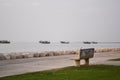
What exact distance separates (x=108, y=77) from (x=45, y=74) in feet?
9.46

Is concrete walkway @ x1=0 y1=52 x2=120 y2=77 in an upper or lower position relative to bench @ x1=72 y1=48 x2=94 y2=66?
lower

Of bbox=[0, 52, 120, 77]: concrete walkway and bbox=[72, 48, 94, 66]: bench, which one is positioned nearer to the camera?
bbox=[0, 52, 120, 77]: concrete walkway

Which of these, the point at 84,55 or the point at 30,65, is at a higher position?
the point at 84,55

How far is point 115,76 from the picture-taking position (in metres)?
Answer: 13.5

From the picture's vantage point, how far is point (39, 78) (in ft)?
42.6

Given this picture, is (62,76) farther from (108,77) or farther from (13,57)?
(13,57)

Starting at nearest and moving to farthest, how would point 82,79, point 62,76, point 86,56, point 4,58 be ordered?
point 82,79, point 62,76, point 86,56, point 4,58

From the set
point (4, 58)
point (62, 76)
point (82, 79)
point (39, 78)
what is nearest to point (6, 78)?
point (39, 78)

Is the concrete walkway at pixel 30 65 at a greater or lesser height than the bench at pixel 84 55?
lesser

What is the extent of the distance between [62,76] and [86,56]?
19.0 feet

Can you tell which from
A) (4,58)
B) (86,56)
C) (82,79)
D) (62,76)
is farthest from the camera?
(4,58)

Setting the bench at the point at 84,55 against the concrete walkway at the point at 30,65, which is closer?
the concrete walkway at the point at 30,65

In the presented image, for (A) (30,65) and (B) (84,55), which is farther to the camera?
(A) (30,65)

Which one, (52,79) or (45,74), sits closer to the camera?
(52,79)
